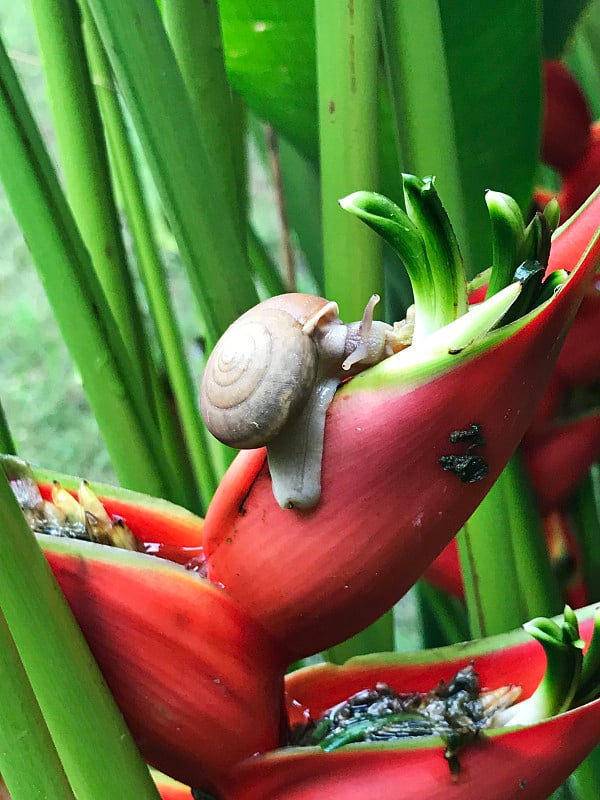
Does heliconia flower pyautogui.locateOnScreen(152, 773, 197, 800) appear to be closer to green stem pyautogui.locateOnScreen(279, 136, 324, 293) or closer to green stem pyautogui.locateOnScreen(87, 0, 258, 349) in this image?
green stem pyautogui.locateOnScreen(87, 0, 258, 349)

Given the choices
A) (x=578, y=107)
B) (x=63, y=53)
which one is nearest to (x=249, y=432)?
(x=63, y=53)

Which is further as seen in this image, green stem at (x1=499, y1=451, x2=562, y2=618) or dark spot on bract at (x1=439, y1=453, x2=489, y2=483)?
green stem at (x1=499, y1=451, x2=562, y2=618)

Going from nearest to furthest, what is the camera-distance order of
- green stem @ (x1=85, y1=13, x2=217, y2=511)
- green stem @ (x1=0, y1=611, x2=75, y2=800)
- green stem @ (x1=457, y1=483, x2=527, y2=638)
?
green stem @ (x1=0, y1=611, x2=75, y2=800) < green stem @ (x1=457, y1=483, x2=527, y2=638) < green stem @ (x1=85, y1=13, x2=217, y2=511)

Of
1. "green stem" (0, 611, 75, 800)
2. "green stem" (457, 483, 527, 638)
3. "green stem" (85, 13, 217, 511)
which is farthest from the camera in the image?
"green stem" (85, 13, 217, 511)

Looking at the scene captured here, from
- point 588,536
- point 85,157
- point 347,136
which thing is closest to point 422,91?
point 347,136

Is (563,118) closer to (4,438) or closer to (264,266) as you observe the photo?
(264,266)

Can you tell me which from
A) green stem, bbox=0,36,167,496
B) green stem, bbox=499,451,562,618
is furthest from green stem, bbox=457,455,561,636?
green stem, bbox=0,36,167,496
